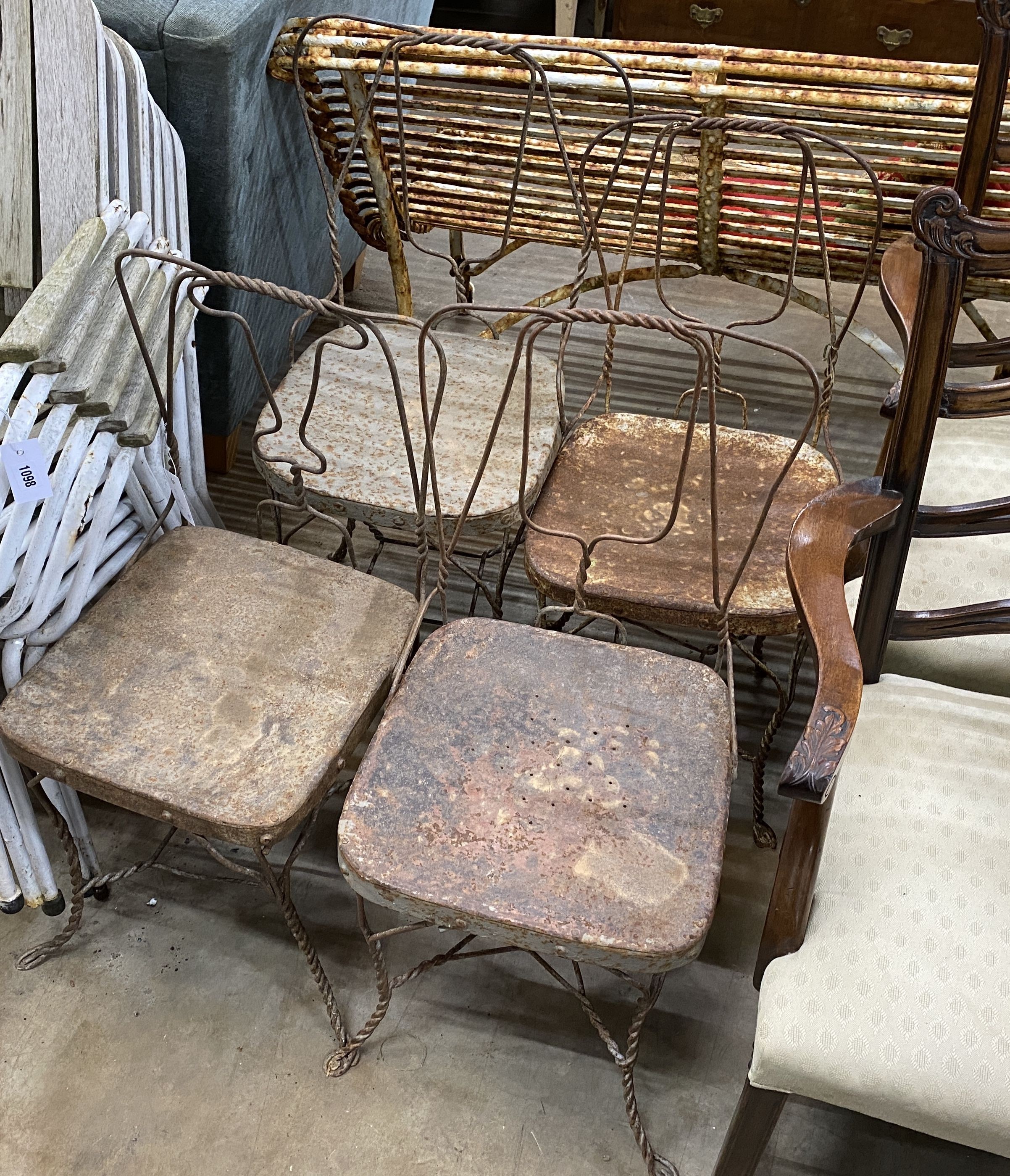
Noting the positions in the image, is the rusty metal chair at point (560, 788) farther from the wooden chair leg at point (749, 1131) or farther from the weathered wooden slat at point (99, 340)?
the weathered wooden slat at point (99, 340)

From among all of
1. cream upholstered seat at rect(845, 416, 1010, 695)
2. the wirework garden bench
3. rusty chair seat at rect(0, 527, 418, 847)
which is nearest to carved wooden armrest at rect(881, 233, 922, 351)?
cream upholstered seat at rect(845, 416, 1010, 695)

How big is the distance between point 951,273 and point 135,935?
140 centimetres

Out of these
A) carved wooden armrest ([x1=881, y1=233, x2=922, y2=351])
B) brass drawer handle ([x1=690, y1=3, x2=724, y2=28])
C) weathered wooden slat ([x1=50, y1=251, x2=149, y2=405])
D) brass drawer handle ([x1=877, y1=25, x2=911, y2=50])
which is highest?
brass drawer handle ([x1=690, y1=3, x2=724, y2=28])

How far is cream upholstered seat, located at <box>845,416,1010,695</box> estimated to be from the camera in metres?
1.42

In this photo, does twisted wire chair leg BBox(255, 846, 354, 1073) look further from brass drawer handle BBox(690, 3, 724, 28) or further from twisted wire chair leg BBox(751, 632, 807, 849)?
brass drawer handle BBox(690, 3, 724, 28)

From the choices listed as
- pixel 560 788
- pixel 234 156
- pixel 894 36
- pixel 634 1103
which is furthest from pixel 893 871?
pixel 894 36

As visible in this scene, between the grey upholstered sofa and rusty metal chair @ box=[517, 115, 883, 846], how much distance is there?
678 mm

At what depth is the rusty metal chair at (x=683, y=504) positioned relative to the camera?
1.51 metres

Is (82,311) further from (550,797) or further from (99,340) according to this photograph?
(550,797)

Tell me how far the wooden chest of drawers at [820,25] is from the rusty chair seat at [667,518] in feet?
7.51

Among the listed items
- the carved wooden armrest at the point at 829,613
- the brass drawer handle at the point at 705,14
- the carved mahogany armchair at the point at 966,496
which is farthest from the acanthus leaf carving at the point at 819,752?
the brass drawer handle at the point at 705,14

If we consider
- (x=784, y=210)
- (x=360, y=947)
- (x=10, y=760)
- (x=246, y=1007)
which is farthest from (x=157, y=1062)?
(x=784, y=210)

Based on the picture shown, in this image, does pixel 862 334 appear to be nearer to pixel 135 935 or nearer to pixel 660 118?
pixel 660 118

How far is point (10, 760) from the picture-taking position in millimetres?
1471
